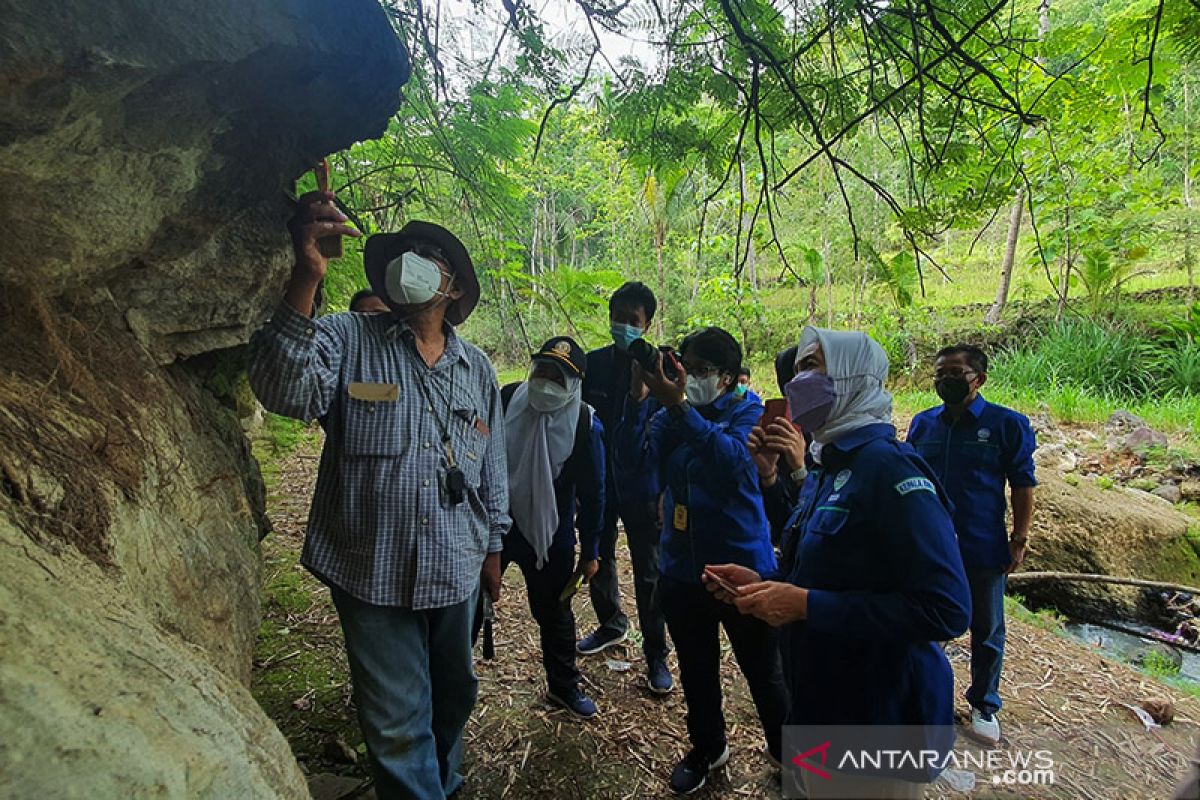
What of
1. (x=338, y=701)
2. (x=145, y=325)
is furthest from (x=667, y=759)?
(x=145, y=325)

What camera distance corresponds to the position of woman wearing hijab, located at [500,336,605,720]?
281cm

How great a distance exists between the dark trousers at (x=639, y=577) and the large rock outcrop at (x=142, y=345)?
1.94 m

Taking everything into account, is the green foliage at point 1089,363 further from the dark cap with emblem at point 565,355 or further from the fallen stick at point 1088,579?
the dark cap with emblem at point 565,355

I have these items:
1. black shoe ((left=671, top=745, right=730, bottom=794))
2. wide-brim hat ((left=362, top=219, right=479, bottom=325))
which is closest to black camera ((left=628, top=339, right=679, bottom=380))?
wide-brim hat ((left=362, top=219, right=479, bottom=325))

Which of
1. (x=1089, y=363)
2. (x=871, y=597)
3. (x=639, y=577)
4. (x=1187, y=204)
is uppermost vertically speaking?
(x=1187, y=204)

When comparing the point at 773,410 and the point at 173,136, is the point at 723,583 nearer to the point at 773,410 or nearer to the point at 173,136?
the point at 773,410

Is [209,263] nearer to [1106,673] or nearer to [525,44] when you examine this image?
[525,44]

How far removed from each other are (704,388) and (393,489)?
1417 mm

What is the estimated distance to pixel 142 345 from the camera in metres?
2.13

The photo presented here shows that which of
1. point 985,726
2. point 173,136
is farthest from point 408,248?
point 985,726

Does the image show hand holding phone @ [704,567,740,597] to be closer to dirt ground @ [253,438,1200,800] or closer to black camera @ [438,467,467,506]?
black camera @ [438,467,467,506]

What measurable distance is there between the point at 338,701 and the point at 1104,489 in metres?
7.68

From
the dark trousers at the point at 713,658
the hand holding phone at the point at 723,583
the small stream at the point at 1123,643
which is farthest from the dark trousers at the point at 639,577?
the small stream at the point at 1123,643

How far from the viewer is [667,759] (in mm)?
2723
